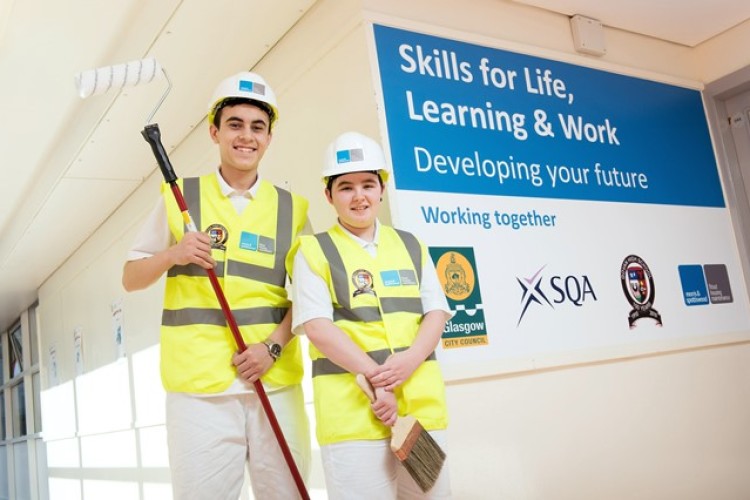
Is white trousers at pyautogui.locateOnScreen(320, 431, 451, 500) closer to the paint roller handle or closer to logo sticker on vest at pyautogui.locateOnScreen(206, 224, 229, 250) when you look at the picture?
logo sticker on vest at pyautogui.locateOnScreen(206, 224, 229, 250)

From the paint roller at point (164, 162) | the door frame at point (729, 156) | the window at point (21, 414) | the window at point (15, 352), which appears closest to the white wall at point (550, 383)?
the door frame at point (729, 156)

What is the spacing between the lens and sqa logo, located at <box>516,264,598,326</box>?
306 cm

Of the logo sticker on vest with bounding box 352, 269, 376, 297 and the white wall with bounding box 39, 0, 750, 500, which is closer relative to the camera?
the logo sticker on vest with bounding box 352, 269, 376, 297

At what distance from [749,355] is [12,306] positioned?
8.74m

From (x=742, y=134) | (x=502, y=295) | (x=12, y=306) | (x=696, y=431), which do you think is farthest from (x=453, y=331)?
(x=12, y=306)

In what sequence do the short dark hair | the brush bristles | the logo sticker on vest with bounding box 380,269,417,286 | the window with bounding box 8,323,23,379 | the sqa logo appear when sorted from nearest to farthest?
the brush bristles, the logo sticker on vest with bounding box 380,269,417,286, the short dark hair, the sqa logo, the window with bounding box 8,323,23,379

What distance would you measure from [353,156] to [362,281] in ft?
1.29

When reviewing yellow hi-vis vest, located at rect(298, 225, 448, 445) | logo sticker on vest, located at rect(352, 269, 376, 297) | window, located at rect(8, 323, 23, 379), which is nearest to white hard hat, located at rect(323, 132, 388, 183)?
yellow hi-vis vest, located at rect(298, 225, 448, 445)

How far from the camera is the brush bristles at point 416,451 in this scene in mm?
1891

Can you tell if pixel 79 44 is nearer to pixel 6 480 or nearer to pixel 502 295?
pixel 502 295

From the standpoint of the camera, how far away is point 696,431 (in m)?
3.51

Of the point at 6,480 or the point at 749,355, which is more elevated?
the point at 749,355

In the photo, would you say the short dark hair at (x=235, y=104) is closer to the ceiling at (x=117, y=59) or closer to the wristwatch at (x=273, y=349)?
the wristwatch at (x=273, y=349)

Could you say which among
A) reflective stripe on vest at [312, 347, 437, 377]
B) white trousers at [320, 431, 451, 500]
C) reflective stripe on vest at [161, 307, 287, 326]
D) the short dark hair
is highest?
the short dark hair
